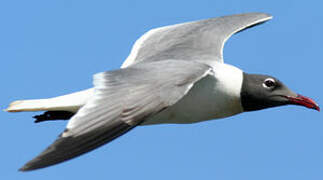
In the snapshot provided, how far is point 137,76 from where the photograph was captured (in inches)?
275

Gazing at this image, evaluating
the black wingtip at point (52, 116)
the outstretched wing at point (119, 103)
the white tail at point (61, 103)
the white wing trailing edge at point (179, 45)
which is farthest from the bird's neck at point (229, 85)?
the black wingtip at point (52, 116)

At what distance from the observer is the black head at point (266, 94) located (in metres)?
8.07

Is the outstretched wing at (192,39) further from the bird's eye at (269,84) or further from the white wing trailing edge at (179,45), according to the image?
the bird's eye at (269,84)

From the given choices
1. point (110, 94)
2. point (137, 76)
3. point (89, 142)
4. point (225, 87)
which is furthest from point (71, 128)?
point (225, 87)

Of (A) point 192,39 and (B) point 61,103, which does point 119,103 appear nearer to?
(B) point 61,103

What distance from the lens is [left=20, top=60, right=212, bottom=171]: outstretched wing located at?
608 cm

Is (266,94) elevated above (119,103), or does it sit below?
above

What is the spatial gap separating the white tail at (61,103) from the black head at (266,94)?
1629 millimetres

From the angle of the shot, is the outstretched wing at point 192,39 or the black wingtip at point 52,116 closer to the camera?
the black wingtip at point 52,116

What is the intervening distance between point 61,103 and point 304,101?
2.54 metres

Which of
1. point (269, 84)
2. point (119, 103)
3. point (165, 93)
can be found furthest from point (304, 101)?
point (119, 103)

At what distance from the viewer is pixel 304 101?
821cm

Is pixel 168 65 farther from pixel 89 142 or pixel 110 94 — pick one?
pixel 89 142

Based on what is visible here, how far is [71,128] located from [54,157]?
33 centimetres
